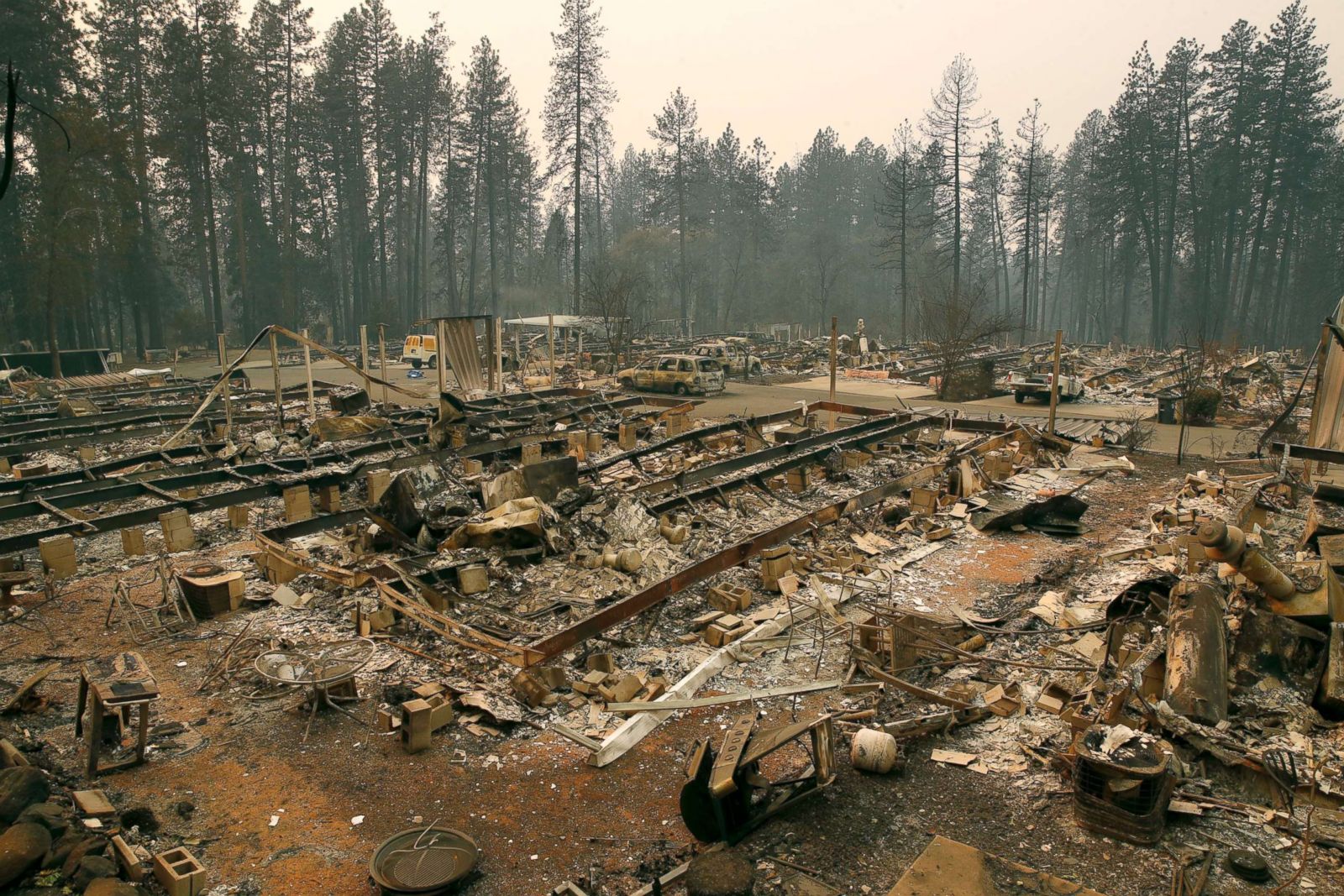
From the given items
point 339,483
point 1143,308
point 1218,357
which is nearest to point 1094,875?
point 339,483

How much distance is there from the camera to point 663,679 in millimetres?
6582

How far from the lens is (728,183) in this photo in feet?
199

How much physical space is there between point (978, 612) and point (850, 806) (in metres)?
4.06

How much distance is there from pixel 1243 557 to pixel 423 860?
19.1ft

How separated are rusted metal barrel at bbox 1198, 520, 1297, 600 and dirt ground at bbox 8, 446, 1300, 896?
2008 mm

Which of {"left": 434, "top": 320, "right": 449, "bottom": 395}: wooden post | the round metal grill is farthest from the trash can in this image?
the round metal grill

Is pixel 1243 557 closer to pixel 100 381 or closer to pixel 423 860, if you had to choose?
pixel 423 860

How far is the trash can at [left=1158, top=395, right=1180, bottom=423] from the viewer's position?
20844 mm

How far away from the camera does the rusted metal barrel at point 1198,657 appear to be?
526cm

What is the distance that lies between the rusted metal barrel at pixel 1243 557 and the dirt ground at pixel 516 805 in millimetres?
2008

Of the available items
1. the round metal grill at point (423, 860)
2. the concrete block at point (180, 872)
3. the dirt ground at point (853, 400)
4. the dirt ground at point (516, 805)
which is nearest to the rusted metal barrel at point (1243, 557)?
the dirt ground at point (516, 805)

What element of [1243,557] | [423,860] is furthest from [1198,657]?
[423,860]

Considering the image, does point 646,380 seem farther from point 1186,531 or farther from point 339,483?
point 1186,531

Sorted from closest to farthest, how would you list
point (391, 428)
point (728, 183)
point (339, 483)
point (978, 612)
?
point (978, 612), point (339, 483), point (391, 428), point (728, 183)
